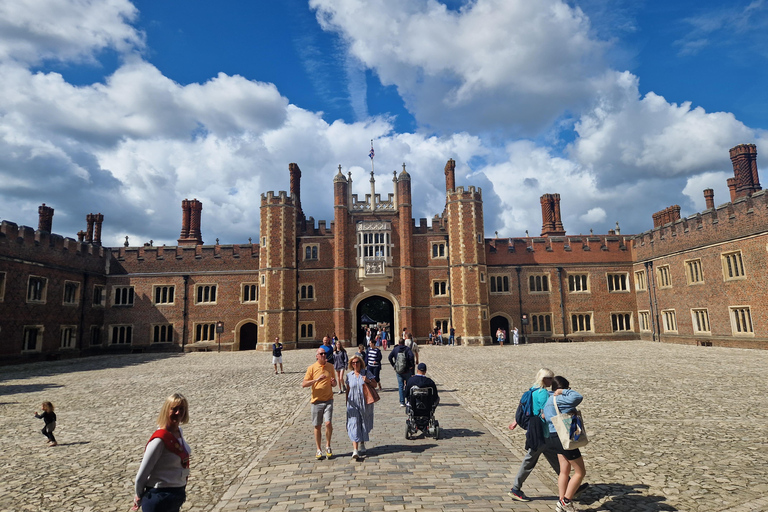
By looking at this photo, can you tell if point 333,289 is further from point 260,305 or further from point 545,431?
point 545,431

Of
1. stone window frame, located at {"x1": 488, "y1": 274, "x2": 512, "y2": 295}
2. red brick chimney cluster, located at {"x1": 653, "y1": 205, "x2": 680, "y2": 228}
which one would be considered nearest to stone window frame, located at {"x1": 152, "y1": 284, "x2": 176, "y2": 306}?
stone window frame, located at {"x1": 488, "y1": 274, "x2": 512, "y2": 295}

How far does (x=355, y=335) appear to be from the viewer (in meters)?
33.5

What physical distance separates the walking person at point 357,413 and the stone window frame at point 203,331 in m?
29.5

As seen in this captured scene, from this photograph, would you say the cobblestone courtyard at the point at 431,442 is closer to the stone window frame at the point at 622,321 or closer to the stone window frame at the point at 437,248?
the stone window frame at the point at 437,248

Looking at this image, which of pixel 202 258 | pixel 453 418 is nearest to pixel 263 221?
pixel 202 258

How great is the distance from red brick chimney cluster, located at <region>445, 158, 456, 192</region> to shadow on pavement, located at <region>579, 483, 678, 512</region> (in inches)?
1188

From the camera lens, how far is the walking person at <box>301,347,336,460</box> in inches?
257

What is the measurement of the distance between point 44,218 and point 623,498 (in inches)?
1456

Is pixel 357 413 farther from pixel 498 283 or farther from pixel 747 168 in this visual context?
pixel 747 168

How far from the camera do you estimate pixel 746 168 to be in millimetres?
28469

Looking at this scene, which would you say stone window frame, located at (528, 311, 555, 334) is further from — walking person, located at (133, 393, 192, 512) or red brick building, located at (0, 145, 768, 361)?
walking person, located at (133, 393, 192, 512)

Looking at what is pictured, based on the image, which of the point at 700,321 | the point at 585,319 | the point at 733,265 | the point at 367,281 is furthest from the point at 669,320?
the point at 367,281

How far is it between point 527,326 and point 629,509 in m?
30.7

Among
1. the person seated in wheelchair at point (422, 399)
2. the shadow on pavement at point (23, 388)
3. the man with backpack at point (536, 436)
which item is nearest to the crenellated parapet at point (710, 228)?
the person seated in wheelchair at point (422, 399)
